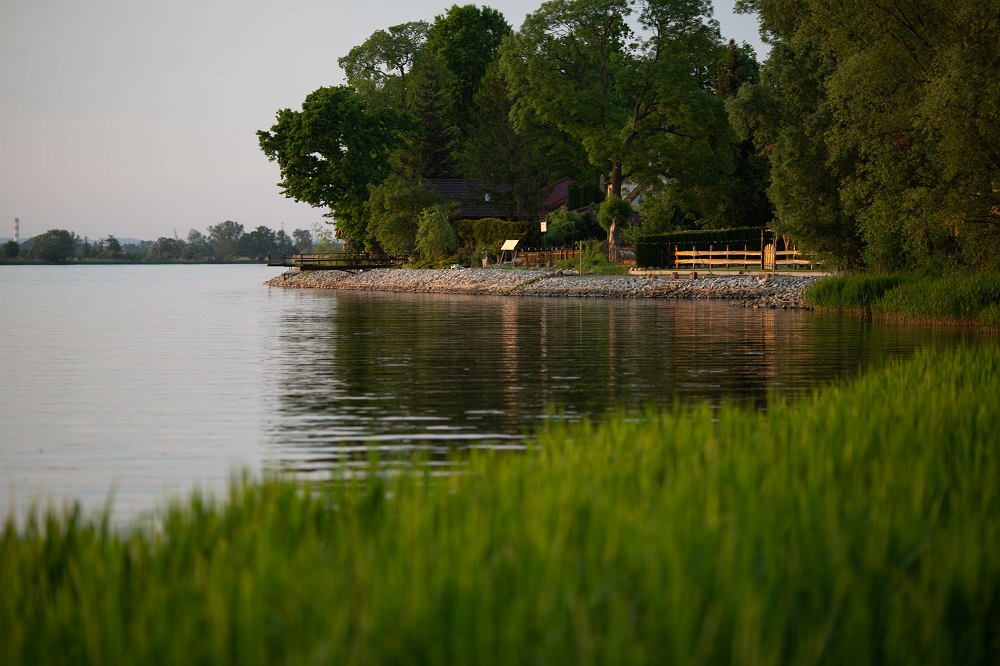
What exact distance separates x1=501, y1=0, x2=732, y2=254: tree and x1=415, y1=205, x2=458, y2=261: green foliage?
44.6 ft

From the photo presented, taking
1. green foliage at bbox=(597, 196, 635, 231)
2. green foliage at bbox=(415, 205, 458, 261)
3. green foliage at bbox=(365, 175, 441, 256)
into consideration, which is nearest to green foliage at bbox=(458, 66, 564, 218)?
green foliage at bbox=(365, 175, 441, 256)

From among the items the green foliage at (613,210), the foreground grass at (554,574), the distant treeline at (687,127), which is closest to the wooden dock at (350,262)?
the distant treeline at (687,127)

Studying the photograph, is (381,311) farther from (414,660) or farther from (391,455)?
(414,660)

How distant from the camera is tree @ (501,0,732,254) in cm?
6812

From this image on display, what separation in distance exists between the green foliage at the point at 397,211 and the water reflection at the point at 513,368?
47.4 meters

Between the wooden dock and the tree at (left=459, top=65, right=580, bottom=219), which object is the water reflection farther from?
the tree at (left=459, top=65, right=580, bottom=219)

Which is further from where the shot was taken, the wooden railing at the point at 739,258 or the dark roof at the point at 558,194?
the dark roof at the point at 558,194

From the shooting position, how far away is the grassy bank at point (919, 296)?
93.6 ft

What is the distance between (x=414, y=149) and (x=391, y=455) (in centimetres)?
8555

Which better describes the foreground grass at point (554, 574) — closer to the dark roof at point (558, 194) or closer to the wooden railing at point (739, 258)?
the wooden railing at point (739, 258)

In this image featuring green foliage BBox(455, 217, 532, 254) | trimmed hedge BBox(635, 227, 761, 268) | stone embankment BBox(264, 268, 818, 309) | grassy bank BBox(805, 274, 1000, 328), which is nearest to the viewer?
grassy bank BBox(805, 274, 1000, 328)

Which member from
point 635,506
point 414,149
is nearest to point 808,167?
point 635,506

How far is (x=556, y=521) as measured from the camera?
611 centimetres

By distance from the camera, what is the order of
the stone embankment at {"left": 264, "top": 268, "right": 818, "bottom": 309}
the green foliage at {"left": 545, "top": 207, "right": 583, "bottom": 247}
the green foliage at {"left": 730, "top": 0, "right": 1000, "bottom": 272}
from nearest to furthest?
1. the green foliage at {"left": 730, "top": 0, "right": 1000, "bottom": 272}
2. the stone embankment at {"left": 264, "top": 268, "right": 818, "bottom": 309}
3. the green foliage at {"left": 545, "top": 207, "right": 583, "bottom": 247}
